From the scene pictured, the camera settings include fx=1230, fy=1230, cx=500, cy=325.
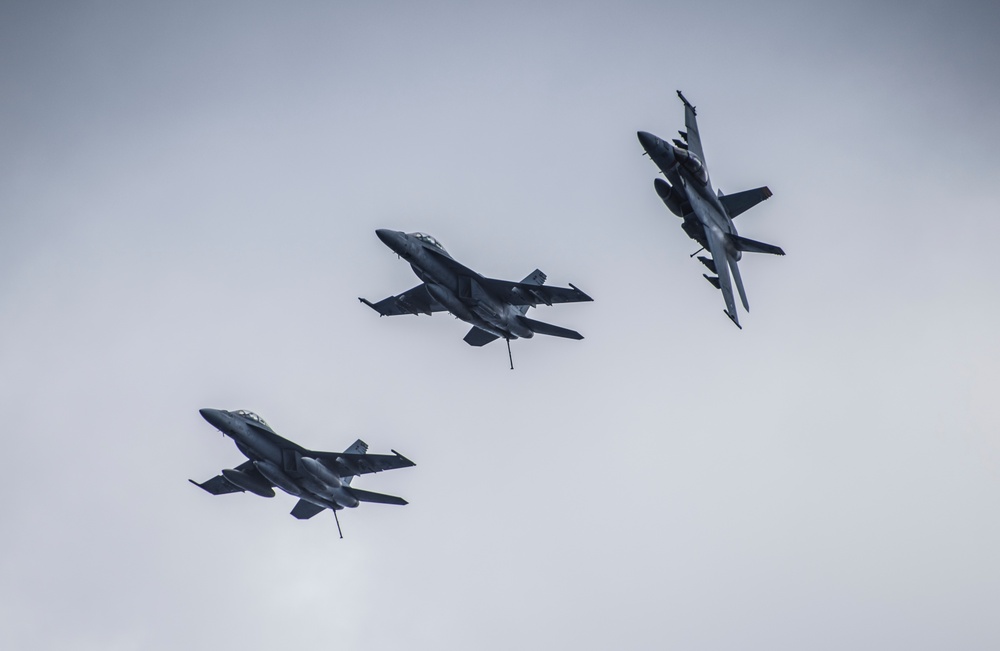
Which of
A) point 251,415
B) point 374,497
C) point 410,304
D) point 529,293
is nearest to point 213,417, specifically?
point 251,415

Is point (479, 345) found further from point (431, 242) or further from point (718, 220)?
point (718, 220)

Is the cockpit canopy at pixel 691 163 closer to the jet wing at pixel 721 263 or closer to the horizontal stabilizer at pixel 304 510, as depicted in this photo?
the jet wing at pixel 721 263

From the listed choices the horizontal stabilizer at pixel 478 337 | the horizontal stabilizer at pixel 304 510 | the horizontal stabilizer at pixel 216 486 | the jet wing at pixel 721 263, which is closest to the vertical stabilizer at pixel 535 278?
the horizontal stabilizer at pixel 478 337

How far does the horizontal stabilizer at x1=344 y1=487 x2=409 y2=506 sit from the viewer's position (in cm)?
5144

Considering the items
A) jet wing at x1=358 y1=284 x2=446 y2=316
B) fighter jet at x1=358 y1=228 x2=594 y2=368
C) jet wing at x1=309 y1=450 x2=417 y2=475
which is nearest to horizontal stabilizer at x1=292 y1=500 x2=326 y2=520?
jet wing at x1=309 y1=450 x2=417 y2=475

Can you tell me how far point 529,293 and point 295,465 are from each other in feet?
38.5

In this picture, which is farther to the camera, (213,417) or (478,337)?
(478,337)

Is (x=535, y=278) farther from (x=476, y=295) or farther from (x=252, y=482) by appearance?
(x=252, y=482)

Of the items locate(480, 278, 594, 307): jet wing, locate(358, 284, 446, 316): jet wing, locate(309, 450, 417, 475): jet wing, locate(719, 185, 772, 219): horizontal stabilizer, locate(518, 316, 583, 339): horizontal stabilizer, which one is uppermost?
locate(358, 284, 446, 316): jet wing

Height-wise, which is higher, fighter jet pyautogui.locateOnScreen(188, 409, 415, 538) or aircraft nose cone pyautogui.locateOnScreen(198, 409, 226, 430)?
aircraft nose cone pyautogui.locateOnScreen(198, 409, 226, 430)

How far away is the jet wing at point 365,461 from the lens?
49.5 metres

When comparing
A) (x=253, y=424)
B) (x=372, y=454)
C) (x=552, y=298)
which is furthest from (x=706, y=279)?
(x=253, y=424)

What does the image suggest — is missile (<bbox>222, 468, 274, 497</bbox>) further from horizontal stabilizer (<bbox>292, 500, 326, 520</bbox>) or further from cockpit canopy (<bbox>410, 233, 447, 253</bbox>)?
cockpit canopy (<bbox>410, 233, 447, 253</bbox>)

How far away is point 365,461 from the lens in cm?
4997
